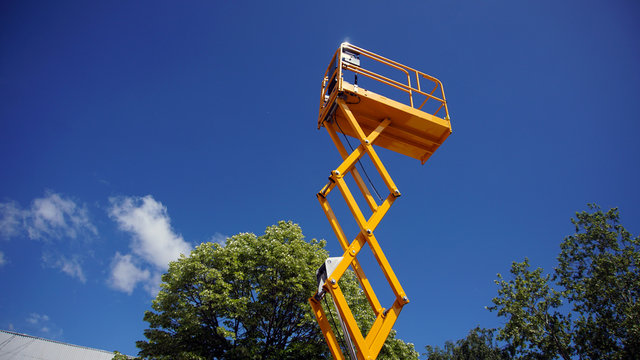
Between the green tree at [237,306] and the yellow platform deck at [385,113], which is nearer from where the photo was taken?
the yellow platform deck at [385,113]

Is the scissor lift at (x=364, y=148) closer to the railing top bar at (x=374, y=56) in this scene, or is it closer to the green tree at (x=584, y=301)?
the railing top bar at (x=374, y=56)

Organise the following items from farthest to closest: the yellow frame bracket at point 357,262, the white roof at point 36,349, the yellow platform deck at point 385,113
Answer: the white roof at point 36,349, the yellow platform deck at point 385,113, the yellow frame bracket at point 357,262

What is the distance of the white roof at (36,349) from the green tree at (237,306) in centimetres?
3449

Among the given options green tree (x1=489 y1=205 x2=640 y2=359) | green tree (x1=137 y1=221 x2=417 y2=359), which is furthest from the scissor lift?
green tree (x1=489 y1=205 x2=640 y2=359)

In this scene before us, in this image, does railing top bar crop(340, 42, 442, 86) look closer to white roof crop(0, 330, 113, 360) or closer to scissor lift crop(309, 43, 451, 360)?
scissor lift crop(309, 43, 451, 360)

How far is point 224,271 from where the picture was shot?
13.5 metres

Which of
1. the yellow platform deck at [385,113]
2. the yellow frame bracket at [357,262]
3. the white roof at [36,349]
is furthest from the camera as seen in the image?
the white roof at [36,349]

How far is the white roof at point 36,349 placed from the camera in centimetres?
3291

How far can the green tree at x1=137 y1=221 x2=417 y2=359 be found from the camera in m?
12.5

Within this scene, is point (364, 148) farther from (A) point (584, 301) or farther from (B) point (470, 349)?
(B) point (470, 349)

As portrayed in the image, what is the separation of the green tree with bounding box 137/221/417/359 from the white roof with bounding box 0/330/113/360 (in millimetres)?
34492

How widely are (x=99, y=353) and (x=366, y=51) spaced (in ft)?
159

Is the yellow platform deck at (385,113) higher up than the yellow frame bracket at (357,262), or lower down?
higher up

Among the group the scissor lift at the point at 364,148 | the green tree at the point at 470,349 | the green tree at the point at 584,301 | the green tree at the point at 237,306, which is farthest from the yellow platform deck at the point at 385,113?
the green tree at the point at 470,349
